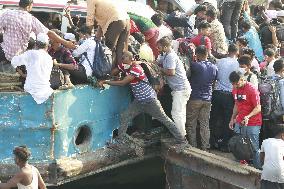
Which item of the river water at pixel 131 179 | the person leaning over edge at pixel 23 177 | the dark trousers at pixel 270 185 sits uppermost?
the person leaning over edge at pixel 23 177

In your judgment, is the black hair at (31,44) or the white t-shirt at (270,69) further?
the white t-shirt at (270,69)

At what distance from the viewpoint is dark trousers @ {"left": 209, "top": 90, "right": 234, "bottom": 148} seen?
8.96m

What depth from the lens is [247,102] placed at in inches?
315

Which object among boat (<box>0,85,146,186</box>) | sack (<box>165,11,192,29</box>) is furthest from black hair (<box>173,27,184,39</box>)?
boat (<box>0,85,146,186</box>)

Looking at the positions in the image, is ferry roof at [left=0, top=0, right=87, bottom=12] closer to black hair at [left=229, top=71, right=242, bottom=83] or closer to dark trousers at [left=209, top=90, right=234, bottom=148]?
dark trousers at [left=209, top=90, right=234, bottom=148]

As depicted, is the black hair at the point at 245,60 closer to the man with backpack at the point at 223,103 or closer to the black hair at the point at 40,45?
the man with backpack at the point at 223,103

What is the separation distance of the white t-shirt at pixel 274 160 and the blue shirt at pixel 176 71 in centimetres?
176

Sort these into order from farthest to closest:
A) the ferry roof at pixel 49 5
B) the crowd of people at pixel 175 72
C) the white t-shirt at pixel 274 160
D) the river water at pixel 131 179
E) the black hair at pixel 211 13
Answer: the ferry roof at pixel 49 5 < the black hair at pixel 211 13 < the river water at pixel 131 179 < the crowd of people at pixel 175 72 < the white t-shirt at pixel 274 160

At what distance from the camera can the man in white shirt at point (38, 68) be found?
732 centimetres

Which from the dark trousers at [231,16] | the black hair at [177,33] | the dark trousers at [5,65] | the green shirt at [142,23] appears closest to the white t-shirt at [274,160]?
the dark trousers at [5,65]

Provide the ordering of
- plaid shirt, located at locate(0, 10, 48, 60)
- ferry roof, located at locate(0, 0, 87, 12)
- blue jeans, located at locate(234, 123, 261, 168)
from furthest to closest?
ferry roof, located at locate(0, 0, 87, 12), blue jeans, located at locate(234, 123, 261, 168), plaid shirt, located at locate(0, 10, 48, 60)

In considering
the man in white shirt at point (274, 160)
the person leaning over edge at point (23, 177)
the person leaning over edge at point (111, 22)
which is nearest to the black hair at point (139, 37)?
the person leaning over edge at point (111, 22)

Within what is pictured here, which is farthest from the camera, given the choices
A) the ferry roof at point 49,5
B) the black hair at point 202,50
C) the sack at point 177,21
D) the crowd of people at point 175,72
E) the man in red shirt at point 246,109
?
the sack at point 177,21

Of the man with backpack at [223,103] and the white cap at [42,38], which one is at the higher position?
the white cap at [42,38]
